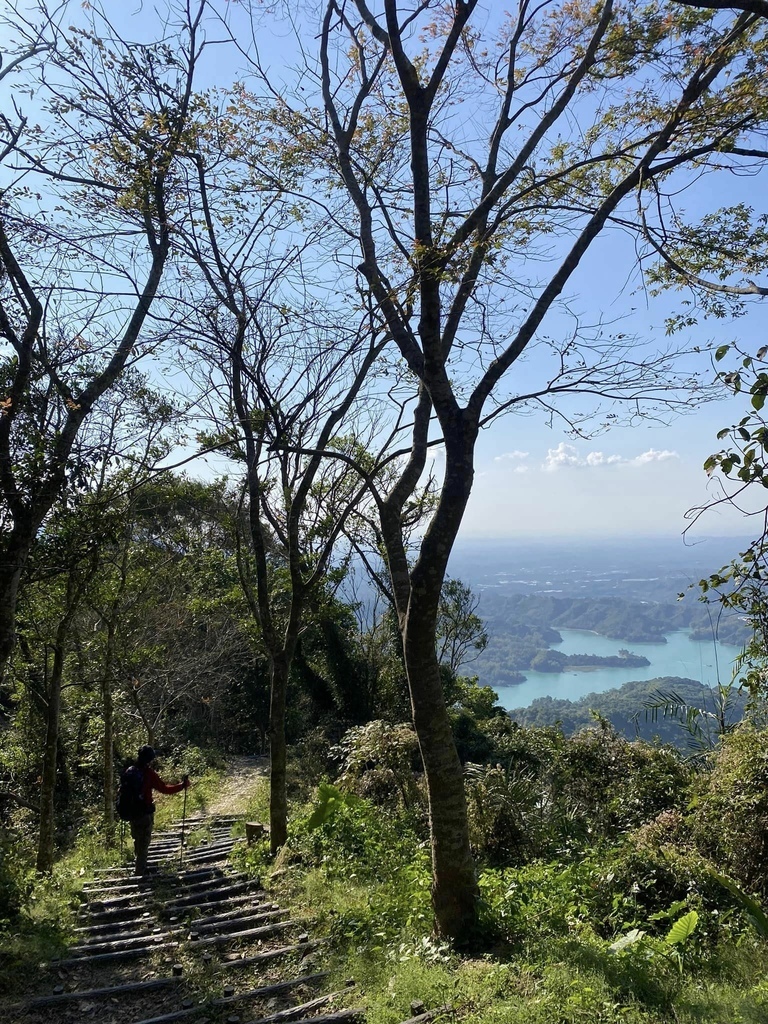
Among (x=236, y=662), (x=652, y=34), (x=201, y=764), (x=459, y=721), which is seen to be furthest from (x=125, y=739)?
(x=652, y=34)

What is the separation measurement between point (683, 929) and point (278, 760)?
5749 mm

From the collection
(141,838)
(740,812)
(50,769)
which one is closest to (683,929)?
(740,812)

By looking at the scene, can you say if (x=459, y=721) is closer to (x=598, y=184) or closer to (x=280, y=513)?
(x=280, y=513)

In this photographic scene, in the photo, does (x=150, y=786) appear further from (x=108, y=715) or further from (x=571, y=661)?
(x=571, y=661)

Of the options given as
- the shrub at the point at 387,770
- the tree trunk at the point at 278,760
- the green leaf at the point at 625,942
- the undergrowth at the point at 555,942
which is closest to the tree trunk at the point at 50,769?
the tree trunk at the point at 278,760

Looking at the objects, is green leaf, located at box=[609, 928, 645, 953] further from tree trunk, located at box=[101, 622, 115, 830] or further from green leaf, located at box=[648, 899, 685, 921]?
tree trunk, located at box=[101, 622, 115, 830]

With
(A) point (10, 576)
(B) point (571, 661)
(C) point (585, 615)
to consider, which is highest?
(A) point (10, 576)

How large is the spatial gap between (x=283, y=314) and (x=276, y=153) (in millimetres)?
1860

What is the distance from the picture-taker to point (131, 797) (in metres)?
8.84

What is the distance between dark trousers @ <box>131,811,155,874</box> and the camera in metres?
8.66

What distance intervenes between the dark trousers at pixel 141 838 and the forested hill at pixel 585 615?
131ft

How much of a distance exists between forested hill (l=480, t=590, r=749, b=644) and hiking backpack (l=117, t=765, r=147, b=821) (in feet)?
131

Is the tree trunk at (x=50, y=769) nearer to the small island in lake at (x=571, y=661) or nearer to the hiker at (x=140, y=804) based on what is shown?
the hiker at (x=140, y=804)

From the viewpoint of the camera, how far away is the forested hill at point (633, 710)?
920 centimetres
